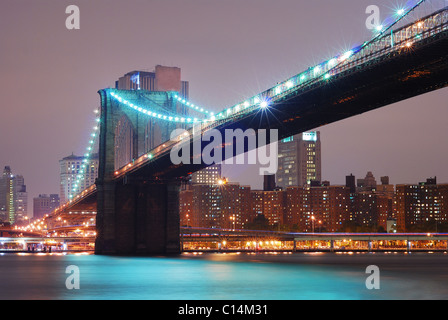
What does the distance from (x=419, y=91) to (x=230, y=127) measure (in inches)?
718

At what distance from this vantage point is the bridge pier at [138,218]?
265 ft

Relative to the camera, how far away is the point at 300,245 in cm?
17138

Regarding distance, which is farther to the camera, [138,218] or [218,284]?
[138,218]

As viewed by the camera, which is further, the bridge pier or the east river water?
the bridge pier

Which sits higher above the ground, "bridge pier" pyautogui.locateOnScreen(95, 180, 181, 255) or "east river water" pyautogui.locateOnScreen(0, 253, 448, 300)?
"bridge pier" pyautogui.locateOnScreen(95, 180, 181, 255)

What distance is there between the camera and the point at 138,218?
270 ft

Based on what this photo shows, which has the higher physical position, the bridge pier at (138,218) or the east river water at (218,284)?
the bridge pier at (138,218)

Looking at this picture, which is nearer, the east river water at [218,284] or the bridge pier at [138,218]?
the east river water at [218,284]

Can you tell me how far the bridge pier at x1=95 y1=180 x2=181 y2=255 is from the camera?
8062cm

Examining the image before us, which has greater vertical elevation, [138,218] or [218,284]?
[138,218]
